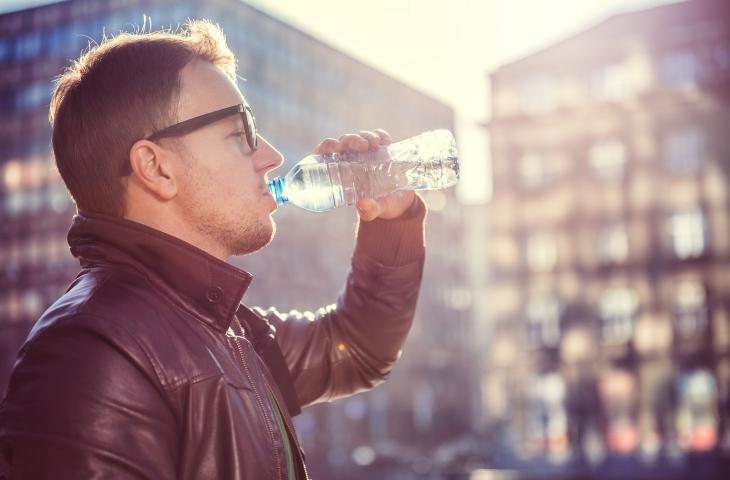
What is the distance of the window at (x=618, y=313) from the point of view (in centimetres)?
3888

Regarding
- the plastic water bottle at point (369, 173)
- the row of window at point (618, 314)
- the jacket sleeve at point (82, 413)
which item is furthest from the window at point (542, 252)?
the jacket sleeve at point (82, 413)

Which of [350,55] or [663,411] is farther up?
[350,55]

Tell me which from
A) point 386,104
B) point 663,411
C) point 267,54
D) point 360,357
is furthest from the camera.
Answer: point 386,104

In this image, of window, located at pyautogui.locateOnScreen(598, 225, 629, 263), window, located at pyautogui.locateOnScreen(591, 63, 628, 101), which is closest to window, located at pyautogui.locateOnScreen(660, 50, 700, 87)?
window, located at pyautogui.locateOnScreen(591, 63, 628, 101)

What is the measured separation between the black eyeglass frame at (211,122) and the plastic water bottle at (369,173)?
17.1 inches

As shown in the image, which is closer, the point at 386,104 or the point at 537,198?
the point at 537,198

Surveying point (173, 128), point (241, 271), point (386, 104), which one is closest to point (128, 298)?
point (241, 271)

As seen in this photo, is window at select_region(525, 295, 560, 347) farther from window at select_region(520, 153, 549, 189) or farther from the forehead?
the forehead

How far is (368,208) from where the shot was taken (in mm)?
2814

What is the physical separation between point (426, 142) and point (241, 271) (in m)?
1.42

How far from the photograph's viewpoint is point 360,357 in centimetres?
300

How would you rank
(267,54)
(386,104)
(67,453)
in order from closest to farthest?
(67,453) → (267,54) → (386,104)

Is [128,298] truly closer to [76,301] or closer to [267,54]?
[76,301]

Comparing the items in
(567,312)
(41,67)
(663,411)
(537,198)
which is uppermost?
(41,67)
